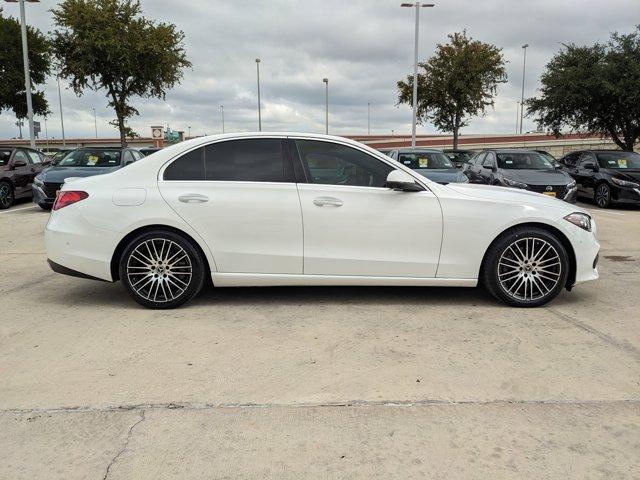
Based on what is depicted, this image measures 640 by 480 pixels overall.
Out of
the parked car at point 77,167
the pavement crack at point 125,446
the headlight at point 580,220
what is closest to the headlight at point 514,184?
the headlight at point 580,220

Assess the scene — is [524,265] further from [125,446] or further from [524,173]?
[524,173]

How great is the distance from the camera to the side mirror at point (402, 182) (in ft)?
15.7

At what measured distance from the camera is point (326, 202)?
15.9 feet

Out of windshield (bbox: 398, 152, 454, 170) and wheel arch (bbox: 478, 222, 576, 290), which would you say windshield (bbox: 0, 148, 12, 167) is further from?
wheel arch (bbox: 478, 222, 576, 290)

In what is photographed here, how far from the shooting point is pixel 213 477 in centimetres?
247

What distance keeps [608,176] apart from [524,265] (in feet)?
34.5

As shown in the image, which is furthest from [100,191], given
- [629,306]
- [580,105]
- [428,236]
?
[580,105]

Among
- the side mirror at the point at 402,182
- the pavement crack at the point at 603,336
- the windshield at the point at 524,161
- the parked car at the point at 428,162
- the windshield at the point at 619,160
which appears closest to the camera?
the pavement crack at the point at 603,336

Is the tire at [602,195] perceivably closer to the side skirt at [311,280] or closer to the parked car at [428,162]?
the parked car at [428,162]

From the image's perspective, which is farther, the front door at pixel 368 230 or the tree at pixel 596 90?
the tree at pixel 596 90

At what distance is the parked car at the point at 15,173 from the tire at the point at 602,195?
14900 mm

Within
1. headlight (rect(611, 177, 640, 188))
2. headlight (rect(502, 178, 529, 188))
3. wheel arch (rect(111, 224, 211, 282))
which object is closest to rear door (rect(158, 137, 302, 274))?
wheel arch (rect(111, 224, 211, 282))

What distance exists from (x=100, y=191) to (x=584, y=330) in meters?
4.29

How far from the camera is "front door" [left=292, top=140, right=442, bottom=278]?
4.84 metres
